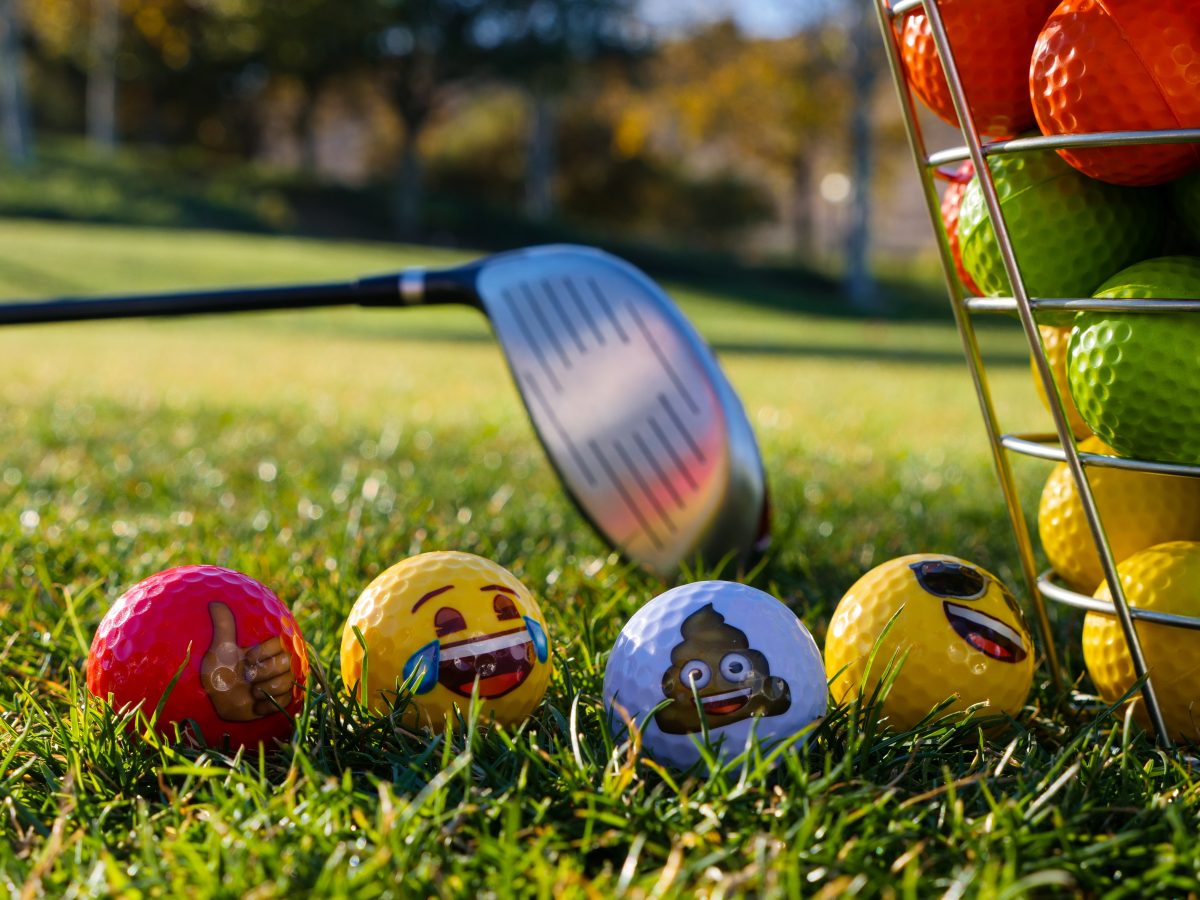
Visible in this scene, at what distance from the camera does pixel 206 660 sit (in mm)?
1429

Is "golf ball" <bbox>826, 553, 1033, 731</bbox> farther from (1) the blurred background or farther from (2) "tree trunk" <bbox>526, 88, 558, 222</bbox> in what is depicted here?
(2) "tree trunk" <bbox>526, 88, 558, 222</bbox>

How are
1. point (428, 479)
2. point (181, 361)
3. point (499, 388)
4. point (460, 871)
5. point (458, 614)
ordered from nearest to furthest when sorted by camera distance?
1. point (460, 871)
2. point (458, 614)
3. point (428, 479)
4. point (499, 388)
5. point (181, 361)

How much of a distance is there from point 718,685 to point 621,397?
3.25 feet

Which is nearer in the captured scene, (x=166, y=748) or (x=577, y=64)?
(x=166, y=748)

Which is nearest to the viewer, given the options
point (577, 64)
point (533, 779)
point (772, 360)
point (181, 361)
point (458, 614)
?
point (533, 779)

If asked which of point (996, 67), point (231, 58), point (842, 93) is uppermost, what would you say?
point (231, 58)

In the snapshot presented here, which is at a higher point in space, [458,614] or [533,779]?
[458,614]

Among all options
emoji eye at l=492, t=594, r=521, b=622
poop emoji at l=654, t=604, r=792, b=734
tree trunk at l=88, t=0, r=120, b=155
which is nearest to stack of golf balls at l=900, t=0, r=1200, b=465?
poop emoji at l=654, t=604, r=792, b=734

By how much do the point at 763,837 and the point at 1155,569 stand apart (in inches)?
31.8

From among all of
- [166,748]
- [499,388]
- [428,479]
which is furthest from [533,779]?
[499,388]

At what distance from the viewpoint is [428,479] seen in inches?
127

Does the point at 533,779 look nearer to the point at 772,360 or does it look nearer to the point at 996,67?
the point at 996,67

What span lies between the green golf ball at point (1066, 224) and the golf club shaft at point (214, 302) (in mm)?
1300

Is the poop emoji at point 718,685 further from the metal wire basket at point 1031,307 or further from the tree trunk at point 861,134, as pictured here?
the tree trunk at point 861,134
